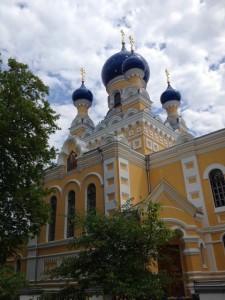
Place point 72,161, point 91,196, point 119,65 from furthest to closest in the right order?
point 119,65 → point 72,161 → point 91,196

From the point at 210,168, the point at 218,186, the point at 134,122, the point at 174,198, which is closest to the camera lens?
the point at 174,198

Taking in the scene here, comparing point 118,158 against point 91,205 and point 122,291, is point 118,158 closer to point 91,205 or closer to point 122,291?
point 91,205

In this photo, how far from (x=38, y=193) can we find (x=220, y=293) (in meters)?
6.80

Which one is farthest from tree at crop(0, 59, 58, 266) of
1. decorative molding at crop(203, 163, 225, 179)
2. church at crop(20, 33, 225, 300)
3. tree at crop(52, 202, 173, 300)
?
decorative molding at crop(203, 163, 225, 179)

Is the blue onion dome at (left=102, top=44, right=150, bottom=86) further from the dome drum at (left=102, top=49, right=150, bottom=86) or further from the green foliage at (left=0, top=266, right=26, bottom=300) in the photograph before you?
the green foliage at (left=0, top=266, right=26, bottom=300)

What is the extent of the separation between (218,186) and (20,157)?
898cm

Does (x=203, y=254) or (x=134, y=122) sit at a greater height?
(x=134, y=122)

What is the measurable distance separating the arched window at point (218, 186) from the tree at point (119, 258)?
670 cm

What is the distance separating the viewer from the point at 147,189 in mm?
15922

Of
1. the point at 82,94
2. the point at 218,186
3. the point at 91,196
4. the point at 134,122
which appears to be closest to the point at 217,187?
the point at 218,186

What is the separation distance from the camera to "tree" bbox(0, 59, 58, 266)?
32.8ft

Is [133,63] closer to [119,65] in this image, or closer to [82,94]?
[119,65]

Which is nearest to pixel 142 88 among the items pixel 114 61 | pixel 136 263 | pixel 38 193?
pixel 114 61

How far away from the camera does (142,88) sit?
78.8 ft
